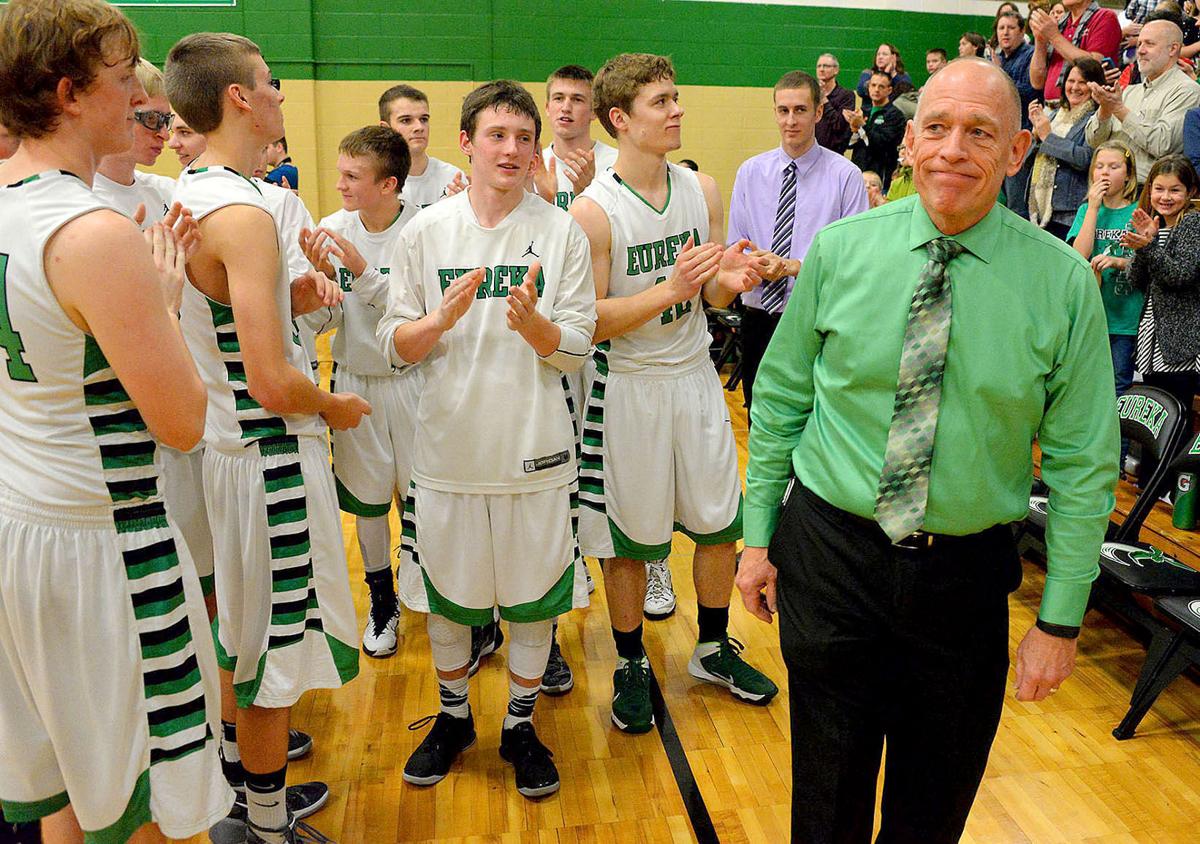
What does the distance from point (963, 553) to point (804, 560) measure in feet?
1.02

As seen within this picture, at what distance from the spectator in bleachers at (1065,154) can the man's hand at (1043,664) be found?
5.50 m

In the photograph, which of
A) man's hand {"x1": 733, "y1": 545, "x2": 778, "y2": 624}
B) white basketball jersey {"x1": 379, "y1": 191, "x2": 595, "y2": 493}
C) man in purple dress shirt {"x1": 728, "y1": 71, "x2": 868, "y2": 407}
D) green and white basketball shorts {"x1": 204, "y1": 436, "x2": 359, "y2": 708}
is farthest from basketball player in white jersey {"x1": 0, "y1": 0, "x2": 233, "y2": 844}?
man in purple dress shirt {"x1": 728, "y1": 71, "x2": 868, "y2": 407}

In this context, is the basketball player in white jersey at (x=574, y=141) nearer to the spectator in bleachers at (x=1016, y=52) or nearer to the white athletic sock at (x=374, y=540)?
the white athletic sock at (x=374, y=540)

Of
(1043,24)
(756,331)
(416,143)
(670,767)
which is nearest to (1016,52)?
(1043,24)

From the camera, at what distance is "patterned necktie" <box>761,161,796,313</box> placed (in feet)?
14.4

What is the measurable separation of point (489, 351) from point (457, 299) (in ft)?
0.80

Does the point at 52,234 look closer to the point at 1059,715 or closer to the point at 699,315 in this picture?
the point at 699,315

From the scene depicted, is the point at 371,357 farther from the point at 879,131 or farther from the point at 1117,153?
the point at 879,131

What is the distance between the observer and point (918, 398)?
1.74 m

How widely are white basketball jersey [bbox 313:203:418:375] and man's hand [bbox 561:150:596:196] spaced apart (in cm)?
67

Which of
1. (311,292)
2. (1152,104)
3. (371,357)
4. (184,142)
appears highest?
(1152,104)

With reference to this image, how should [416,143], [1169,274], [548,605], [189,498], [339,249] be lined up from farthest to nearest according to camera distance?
[1169,274], [416,143], [339,249], [548,605], [189,498]

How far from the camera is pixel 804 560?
1.93 m

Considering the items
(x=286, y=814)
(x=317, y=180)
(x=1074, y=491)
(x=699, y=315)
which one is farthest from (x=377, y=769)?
(x=317, y=180)
